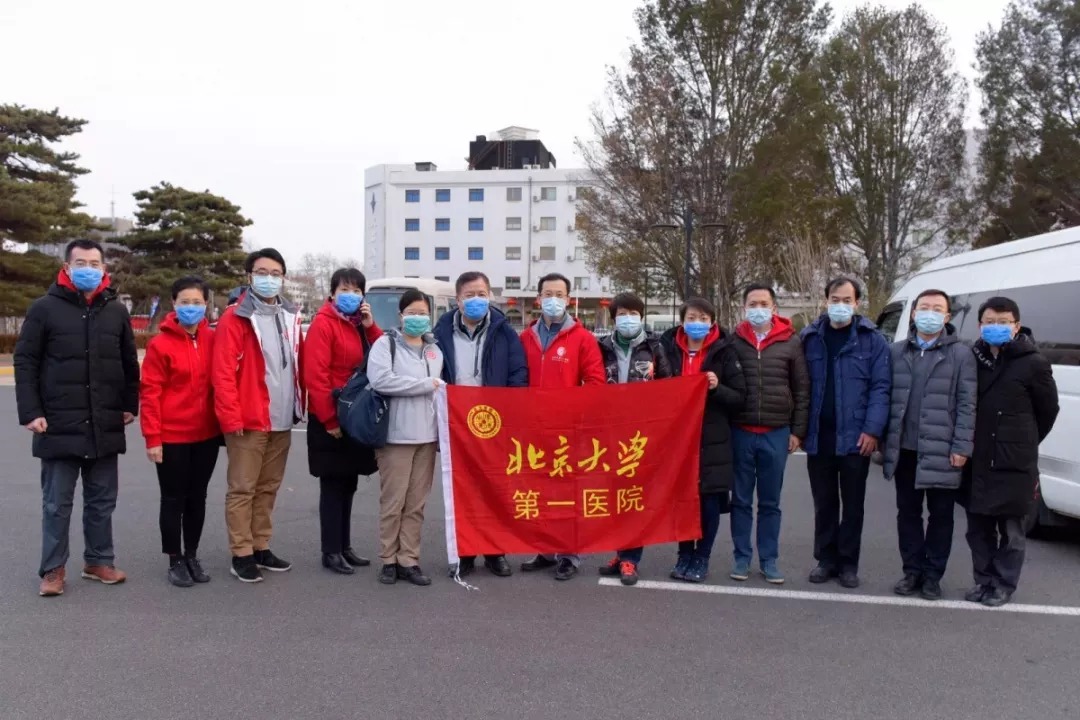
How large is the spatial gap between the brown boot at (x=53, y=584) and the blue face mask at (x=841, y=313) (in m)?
5.04

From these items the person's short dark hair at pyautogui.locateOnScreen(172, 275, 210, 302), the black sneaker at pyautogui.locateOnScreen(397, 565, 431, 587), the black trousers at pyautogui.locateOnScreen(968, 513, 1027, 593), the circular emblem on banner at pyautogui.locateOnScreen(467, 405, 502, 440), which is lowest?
the black sneaker at pyautogui.locateOnScreen(397, 565, 431, 587)

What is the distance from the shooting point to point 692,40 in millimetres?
26328

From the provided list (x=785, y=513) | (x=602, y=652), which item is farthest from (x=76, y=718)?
(x=785, y=513)

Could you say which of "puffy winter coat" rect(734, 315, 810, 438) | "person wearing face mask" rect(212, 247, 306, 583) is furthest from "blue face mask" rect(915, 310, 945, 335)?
"person wearing face mask" rect(212, 247, 306, 583)

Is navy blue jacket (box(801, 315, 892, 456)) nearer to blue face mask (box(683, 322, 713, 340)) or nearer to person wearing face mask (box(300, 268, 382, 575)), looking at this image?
blue face mask (box(683, 322, 713, 340))

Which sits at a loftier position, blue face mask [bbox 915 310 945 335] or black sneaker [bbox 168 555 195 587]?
blue face mask [bbox 915 310 945 335]

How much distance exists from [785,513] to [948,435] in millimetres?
2749

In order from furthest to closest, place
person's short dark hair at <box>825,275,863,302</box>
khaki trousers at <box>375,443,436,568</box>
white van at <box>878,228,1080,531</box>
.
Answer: white van at <box>878,228,1080,531</box> → person's short dark hair at <box>825,275,863,302</box> → khaki trousers at <box>375,443,436,568</box>

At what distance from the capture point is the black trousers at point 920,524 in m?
5.23

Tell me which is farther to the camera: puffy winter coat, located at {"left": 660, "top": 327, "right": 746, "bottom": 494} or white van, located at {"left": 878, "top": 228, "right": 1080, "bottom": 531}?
white van, located at {"left": 878, "top": 228, "right": 1080, "bottom": 531}

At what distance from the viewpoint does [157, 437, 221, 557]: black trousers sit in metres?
5.22

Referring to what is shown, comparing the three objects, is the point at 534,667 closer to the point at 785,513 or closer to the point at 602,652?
the point at 602,652

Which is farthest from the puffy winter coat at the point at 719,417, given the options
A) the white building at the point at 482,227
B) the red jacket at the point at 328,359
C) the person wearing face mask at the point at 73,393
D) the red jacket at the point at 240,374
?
the white building at the point at 482,227

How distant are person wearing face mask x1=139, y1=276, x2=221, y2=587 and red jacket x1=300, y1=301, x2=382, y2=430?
0.62 meters
